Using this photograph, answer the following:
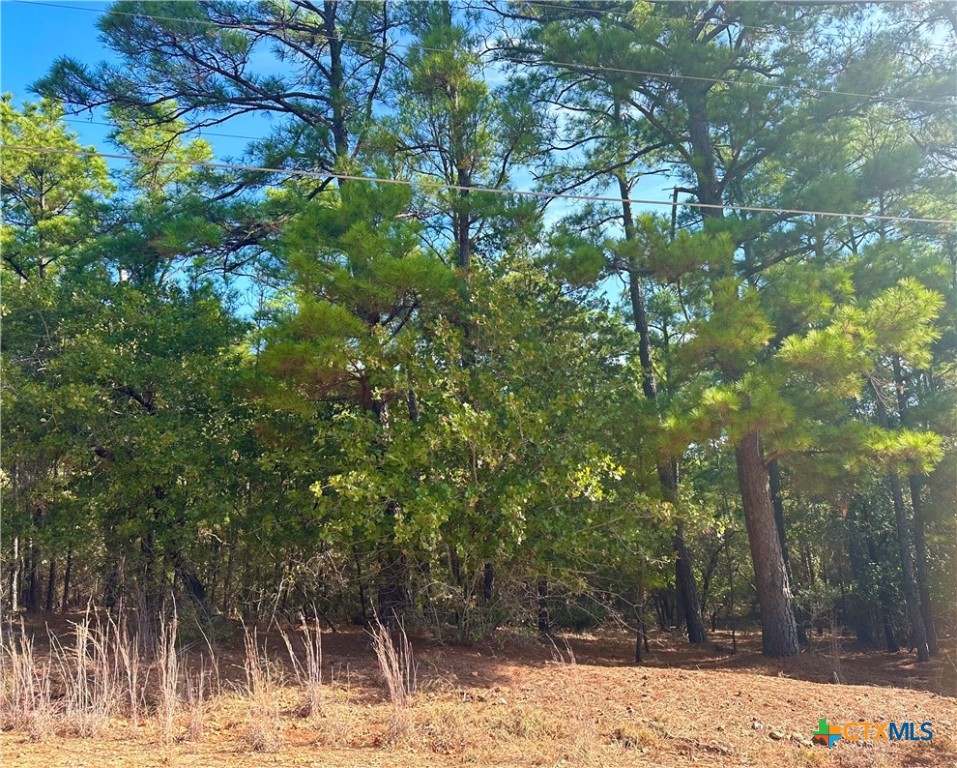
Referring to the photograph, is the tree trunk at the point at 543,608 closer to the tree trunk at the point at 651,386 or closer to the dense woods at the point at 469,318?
the dense woods at the point at 469,318

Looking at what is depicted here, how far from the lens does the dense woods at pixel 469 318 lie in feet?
26.0

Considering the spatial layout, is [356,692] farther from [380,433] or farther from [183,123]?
[183,123]

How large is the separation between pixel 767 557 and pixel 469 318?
5.54 meters

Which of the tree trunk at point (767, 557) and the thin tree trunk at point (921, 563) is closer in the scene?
the tree trunk at point (767, 557)

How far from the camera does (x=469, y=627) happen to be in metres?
8.24

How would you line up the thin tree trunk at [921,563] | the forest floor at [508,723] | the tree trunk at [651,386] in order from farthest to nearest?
1. the thin tree trunk at [921,563]
2. the tree trunk at [651,386]
3. the forest floor at [508,723]

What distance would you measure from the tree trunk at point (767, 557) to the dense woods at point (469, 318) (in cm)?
5

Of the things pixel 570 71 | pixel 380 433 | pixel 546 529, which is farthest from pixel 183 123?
pixel 546 529

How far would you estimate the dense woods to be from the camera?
26.0 ft

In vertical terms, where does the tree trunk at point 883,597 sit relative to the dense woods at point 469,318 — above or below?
below

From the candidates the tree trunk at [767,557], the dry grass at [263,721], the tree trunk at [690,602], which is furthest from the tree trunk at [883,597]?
the dry grass at [263,721]

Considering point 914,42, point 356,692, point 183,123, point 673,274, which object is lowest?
point 356,692

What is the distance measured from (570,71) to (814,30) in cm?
336

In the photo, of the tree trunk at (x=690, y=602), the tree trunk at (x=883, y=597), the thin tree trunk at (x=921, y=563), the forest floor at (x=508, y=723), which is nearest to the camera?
the forest floor at (x=508, y=723)
